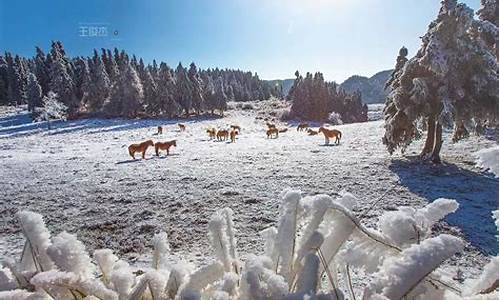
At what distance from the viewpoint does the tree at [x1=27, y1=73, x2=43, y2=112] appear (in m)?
37.3

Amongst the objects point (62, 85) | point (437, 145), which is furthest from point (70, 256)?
point (62, 85)

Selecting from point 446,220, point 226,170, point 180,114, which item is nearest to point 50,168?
point 226,170

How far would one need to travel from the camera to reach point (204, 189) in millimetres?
8281

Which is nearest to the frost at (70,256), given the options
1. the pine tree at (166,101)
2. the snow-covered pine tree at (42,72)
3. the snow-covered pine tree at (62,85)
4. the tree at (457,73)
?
the tree at (457,73)

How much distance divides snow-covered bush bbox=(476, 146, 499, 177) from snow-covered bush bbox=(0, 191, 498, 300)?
134 mm

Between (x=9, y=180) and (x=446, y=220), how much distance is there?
11616mm

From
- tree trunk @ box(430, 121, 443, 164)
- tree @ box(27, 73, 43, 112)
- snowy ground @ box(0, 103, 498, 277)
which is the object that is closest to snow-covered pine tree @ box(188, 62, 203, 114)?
tree @ box(27, 73, 43, 112)

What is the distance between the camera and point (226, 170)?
→ 10.5 meters

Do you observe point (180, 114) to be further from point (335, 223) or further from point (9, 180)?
point (335, 223)

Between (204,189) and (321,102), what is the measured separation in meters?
50.4

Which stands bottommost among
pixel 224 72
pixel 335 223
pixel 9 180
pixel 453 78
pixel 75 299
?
pixel 9 180

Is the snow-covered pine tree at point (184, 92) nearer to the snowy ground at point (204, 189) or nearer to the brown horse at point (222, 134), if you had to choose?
the brown horse at point (222, 134)

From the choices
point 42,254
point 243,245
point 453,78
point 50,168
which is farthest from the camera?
point 50,168

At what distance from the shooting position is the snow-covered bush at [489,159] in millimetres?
503
